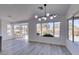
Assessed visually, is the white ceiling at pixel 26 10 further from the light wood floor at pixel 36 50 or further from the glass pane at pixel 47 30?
the light wood floor at pixel 36 50

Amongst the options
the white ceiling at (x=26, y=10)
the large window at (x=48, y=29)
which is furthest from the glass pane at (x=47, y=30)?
the white ceiling at (x=26, y=10)

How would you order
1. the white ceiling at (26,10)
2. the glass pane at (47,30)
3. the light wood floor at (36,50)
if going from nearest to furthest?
the white ceiling at (26,10)
the light wood floor at (36,50)
the glass pane at (47,30)

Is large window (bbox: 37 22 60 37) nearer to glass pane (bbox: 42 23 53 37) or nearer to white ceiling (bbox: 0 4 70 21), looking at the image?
glass pane (bbox: 42 23 53 37)

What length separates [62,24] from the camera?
6.14m

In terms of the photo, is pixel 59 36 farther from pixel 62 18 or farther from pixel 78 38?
pixel 78 38

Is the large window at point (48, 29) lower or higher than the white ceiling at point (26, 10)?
lower

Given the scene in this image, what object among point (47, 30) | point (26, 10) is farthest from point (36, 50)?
point (26, 10)

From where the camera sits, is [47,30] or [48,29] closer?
[47,30]

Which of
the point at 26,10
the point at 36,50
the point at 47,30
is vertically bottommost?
the point at 36,50

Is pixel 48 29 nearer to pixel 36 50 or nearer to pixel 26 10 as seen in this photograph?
pixel 36 50

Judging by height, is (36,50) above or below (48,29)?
below

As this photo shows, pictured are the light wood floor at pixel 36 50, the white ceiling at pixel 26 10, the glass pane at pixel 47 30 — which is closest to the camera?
the white ceiling at pixel 26 10
